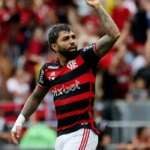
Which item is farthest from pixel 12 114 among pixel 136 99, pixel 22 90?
pixel 136 99

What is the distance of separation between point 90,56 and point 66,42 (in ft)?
1.00

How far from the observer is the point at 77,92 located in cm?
826

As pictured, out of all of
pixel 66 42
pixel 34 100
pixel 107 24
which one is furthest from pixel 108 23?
pixel 34 100

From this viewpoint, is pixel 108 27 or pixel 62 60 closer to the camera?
pixel 108 27

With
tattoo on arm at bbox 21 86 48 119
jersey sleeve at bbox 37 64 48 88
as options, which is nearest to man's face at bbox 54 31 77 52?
jersey sleeve at bbox 37 64 48 88

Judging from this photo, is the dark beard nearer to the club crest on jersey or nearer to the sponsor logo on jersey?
the club crest on jersey

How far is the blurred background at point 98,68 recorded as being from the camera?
11.9 metres

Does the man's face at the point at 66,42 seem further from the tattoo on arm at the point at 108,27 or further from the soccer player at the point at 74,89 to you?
the tattoo on arm at the point at 108,27

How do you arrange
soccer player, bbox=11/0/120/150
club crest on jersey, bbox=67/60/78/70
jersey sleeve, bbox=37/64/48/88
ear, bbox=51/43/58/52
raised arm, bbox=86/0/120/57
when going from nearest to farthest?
raised arm, bbox=86/0/120/57
soccer player, bbox=11/0/120/150
club crest on jersey, bbox=67/60/78/70
ear, bbox=51/43/58/52
jersey sleeve, bbox=37/64/48/88

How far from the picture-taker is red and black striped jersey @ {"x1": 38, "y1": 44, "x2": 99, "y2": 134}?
823cm

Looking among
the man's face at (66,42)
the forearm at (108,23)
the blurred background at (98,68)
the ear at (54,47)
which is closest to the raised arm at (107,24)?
the forearm at (108,23)

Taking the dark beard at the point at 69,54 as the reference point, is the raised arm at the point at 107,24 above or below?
above

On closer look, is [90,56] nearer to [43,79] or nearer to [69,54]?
[69,54]

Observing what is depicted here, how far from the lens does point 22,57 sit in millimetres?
15453
